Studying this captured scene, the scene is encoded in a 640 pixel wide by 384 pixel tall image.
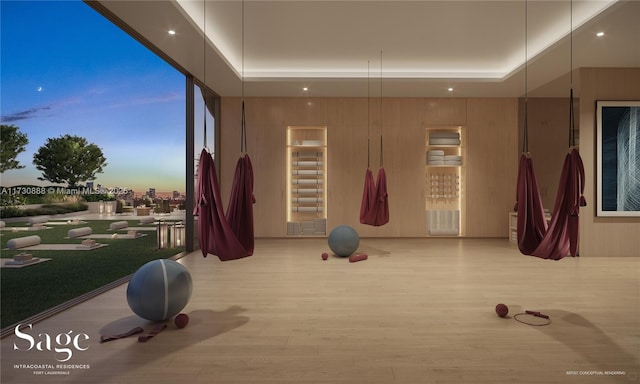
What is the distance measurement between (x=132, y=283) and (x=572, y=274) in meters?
5.06

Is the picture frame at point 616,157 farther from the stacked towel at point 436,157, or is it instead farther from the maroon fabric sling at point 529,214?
the maroon fabric sling at point 529,214

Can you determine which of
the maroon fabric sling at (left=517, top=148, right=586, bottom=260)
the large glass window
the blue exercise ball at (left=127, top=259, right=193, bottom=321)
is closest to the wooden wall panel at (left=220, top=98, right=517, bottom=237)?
the large glass window

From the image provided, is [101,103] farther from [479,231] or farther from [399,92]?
[479,231]

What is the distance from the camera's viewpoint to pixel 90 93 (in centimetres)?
632

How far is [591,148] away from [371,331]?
515 cm

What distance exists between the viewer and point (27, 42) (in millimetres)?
4367

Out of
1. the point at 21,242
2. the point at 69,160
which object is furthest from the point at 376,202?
the point at 21,242

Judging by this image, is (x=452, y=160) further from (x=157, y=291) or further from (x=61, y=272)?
(x=61, y=272)

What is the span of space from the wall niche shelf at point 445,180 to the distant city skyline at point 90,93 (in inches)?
198

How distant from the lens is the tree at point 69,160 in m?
4.06

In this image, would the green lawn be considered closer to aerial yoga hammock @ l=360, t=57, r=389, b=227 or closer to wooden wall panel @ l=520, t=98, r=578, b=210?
aerial yoga hammock @ l=360, t=57, r=389, b=227

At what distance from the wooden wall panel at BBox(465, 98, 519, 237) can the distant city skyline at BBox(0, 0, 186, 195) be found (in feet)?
19.0

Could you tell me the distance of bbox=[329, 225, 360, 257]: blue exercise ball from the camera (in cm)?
550

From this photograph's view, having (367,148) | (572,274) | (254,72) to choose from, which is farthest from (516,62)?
(254,72)
